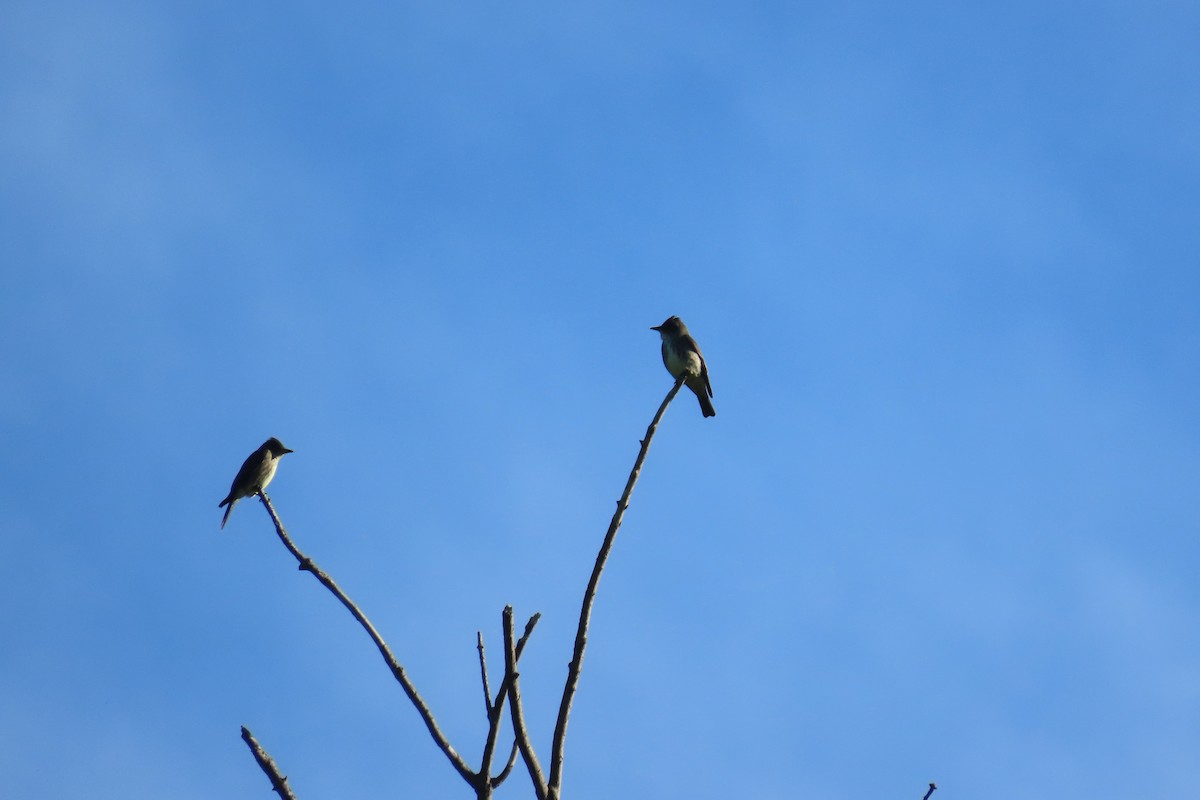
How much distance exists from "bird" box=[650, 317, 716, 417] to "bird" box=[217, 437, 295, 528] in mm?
4517

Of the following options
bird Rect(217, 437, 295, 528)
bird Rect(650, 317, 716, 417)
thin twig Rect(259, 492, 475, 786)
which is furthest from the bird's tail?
thin twig Rect(259, 492, 475, 786)

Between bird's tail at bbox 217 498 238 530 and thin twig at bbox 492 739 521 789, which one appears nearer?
thin twig at bbox 492 739 521 789

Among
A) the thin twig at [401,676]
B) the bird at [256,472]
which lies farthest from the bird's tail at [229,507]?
the thin twig at [401,676]

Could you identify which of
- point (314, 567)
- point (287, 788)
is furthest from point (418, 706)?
point (314, 567)

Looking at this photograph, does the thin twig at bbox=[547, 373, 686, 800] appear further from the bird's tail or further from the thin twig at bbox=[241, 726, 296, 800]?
the bird's tail

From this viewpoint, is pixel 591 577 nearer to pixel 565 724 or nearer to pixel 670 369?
pixel 565 724

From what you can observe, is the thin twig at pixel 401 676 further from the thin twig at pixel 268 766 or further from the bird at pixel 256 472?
the bird at pixel 256 472

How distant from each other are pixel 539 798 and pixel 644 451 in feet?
6.10

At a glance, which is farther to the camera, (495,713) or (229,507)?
(229,507)

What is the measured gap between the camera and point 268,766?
4496 millimetres

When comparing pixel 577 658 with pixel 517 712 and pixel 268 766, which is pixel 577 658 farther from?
pixel 268 766

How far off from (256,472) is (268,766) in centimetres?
885

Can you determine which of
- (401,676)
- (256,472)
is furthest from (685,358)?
(401,676)

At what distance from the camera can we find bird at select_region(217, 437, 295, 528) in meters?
12.9
